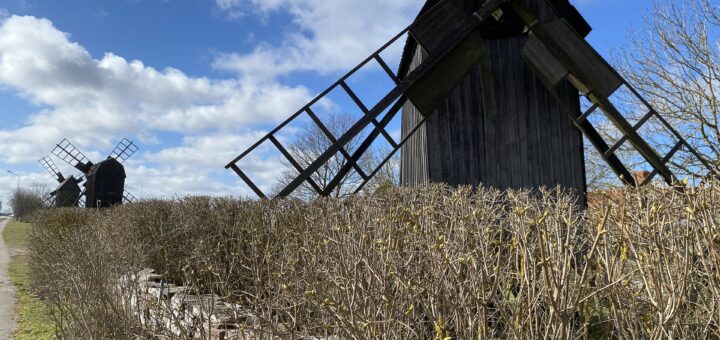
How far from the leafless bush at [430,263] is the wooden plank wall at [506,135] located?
7.57 ft

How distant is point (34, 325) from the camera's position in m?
9.80

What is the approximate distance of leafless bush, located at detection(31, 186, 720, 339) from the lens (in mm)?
2498

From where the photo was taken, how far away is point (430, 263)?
3383 millimetres

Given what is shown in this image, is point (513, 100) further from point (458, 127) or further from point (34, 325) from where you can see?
point (34, 325)

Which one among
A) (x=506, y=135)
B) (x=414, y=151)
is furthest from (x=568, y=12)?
(x=414, y=151)

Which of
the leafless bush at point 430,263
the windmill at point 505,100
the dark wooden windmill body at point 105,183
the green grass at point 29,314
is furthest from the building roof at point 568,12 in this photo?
the dark wooden windmill body at point 105,183

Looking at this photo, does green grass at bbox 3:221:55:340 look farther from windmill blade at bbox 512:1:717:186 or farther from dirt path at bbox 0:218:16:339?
windmill blade at bbox 512:1:717:186

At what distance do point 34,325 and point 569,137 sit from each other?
10.6 metres

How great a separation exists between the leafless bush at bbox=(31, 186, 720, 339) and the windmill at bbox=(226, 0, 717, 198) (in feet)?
7.76

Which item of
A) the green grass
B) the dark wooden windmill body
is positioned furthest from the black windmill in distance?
the green grass

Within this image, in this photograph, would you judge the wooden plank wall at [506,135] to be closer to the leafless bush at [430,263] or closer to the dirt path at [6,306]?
the leafless bush at [430,263]

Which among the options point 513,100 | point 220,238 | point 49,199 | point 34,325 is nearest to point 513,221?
point 220,238

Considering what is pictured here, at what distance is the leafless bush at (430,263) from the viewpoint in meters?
2.50

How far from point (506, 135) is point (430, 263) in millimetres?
6851
